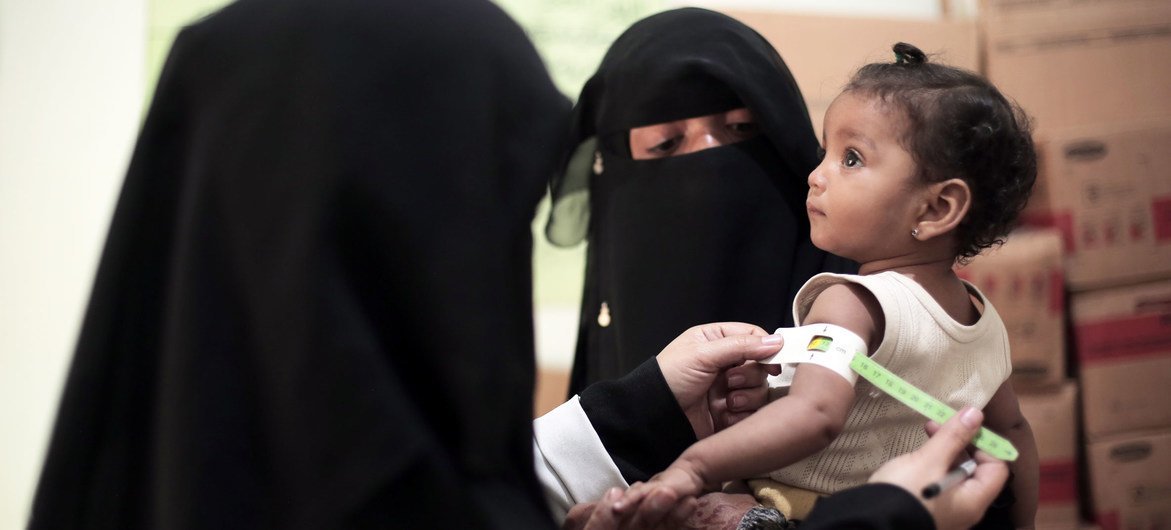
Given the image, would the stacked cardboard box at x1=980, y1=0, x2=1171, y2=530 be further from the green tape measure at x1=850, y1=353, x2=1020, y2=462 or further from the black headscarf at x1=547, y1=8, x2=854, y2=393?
the green tape measure at x1=850, y1=353, x2=1020, y2=462

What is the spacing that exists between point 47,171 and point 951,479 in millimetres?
2861

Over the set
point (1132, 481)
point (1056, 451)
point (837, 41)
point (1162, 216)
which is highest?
point (837, 41)

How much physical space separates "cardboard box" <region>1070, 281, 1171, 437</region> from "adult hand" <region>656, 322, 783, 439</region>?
7.17 feet

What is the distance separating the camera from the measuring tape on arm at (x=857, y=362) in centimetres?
103

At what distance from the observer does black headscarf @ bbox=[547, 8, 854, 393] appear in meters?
1.66

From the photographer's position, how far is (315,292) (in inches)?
29.7

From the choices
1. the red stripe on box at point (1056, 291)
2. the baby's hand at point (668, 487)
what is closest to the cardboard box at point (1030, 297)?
the red stripe on box at point (1056, 291)

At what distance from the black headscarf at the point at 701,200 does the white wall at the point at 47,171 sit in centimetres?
188

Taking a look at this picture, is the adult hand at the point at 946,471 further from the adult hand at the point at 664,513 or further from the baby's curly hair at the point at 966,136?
the baby's curly hair at the point at 966,136

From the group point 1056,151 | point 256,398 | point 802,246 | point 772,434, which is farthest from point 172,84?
point 1056,151

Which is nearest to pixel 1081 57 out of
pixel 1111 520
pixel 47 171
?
pixel 1111 520

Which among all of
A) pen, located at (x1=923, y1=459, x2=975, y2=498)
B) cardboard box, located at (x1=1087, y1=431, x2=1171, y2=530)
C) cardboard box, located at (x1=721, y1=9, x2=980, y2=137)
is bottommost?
cardboard box, located at (x1=1087, y1=431, x2=1171, y2=530)

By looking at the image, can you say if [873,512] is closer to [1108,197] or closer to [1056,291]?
[1056,291]

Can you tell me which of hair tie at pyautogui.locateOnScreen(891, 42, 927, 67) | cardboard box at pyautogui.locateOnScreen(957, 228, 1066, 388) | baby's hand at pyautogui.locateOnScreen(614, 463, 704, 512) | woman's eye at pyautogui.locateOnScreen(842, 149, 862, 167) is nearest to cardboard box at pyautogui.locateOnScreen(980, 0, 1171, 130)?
cardboard box at pyautogui.locateOnScreen(957, 228, 1066, 388)
